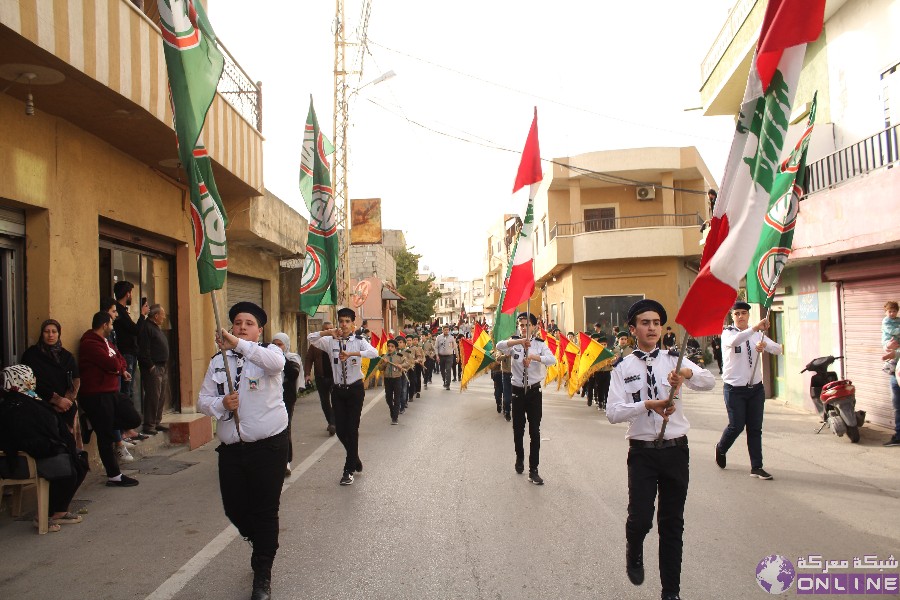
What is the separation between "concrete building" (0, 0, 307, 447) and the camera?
21.7 ft

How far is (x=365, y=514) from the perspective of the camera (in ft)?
19.8

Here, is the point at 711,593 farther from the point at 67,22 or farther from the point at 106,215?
the point at 106,215

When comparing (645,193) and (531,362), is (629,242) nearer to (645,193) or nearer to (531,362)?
(645,193)

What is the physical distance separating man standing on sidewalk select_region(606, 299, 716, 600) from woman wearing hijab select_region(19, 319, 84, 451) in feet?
17.6

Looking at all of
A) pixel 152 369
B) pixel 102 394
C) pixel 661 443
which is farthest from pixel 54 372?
pixel 661 443

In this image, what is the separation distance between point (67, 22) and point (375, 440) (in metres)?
6.88

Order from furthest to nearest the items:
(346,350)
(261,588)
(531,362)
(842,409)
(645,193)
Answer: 1. (645,193)
2. (842,409)
3. (346,350)
4. (531,362)
5. (261,588)

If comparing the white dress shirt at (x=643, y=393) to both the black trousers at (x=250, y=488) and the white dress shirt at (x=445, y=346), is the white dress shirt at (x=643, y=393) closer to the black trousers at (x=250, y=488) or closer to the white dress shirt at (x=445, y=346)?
the black trousers at (x=250, y=488)

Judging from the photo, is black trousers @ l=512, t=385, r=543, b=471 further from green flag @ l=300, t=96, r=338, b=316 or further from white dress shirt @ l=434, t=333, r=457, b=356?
white dress shirt @ l=434, t=333, r=457, b=356

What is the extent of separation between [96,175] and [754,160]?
8269 millimetres

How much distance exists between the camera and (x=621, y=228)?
3092cm

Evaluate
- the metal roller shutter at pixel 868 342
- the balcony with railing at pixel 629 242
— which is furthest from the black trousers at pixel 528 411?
the balcony with railing at pixel 629 242

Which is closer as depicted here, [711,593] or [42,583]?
[711,593]

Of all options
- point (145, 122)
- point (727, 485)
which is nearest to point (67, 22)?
point (145, 122)
